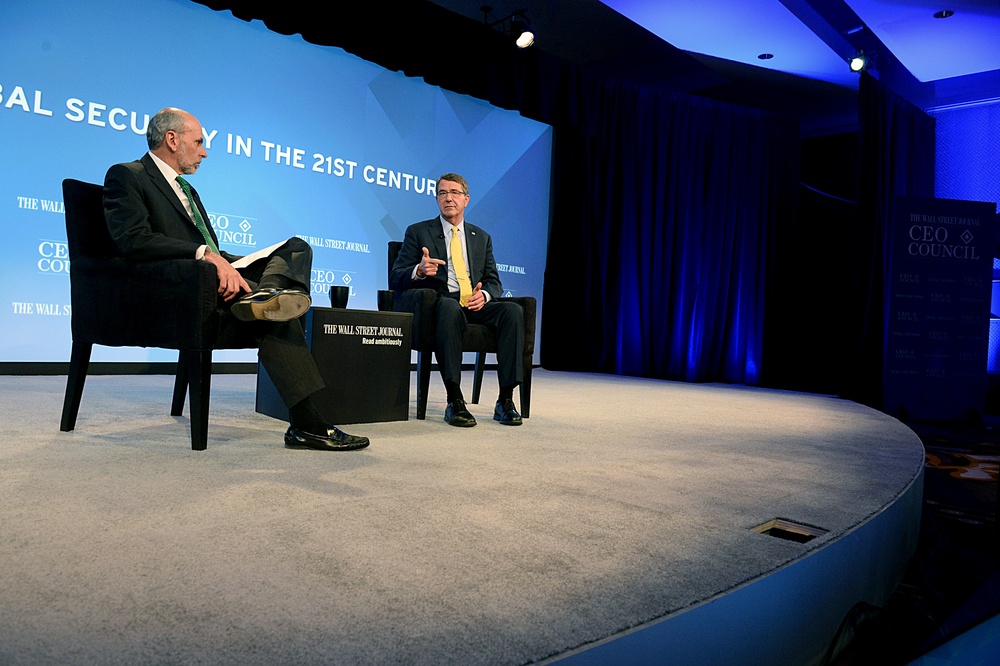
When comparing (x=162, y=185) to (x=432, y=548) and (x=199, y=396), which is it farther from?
(x=432, y=548)

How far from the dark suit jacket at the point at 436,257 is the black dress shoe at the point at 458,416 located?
0.61 meters

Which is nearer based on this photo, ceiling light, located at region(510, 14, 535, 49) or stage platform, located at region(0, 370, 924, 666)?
stage platform, located at region(0, 370, 924, 666)

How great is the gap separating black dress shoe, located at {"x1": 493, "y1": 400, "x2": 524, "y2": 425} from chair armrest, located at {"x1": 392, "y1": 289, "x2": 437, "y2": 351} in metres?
0.36

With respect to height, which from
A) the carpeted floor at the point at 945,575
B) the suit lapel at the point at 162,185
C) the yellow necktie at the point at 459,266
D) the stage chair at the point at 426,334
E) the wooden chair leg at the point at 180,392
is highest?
the suit lapel at the point at 162,185

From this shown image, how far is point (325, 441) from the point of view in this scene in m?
1.99

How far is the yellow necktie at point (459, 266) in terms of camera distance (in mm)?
3152

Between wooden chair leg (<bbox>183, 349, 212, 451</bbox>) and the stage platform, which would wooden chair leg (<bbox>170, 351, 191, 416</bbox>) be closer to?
the stage platform

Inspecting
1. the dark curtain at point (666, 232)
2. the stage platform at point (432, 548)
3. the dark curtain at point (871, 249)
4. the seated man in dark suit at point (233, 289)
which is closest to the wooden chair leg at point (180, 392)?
the stage platform at point (432, 548)

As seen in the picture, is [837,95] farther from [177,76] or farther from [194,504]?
[194,504]

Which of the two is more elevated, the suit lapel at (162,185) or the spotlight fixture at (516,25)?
the spotlight fixture at (516,25)

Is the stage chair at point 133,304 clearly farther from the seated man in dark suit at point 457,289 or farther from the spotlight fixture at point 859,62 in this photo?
the spotlight fixture at point 859,62

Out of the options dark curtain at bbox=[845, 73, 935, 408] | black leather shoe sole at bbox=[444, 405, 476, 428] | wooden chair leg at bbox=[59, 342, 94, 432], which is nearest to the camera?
wooden chair leg at bbox=[59, 342, 94, 432]

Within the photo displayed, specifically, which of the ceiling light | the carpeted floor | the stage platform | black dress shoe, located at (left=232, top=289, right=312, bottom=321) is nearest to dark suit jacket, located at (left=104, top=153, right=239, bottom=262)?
black dress shoe, located at (left=232, top=289, right=312, bottom=321)

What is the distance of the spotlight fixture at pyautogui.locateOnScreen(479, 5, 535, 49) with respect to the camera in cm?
518
